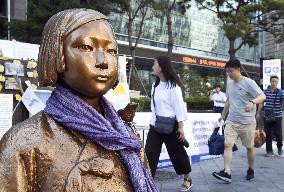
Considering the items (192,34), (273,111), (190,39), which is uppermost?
(192,34)

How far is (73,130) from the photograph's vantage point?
1376 mm

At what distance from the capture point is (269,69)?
50.1ft

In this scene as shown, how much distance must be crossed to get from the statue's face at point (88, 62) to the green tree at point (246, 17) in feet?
71.5

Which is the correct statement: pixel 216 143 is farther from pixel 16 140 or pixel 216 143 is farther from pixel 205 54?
pixel 205 54

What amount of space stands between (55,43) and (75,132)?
0.92 feet

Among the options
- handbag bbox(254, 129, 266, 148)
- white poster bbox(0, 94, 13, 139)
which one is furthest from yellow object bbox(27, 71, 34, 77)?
handbag bbox(254, 129, 266, 148)

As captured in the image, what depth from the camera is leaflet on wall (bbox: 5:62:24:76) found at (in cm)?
625

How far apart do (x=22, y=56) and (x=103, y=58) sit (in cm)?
565

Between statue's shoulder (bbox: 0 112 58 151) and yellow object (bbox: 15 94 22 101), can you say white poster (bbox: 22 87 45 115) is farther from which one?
statue's shoulder (bbox: 0 112 58 151)

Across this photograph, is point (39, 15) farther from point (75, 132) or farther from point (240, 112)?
point (75, 132)

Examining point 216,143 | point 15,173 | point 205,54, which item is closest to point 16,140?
point 15,173

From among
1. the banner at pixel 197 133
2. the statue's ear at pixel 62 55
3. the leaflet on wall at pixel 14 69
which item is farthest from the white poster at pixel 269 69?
the statue's ear at pixel 62 55

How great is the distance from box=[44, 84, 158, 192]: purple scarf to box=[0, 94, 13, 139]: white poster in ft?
15.6

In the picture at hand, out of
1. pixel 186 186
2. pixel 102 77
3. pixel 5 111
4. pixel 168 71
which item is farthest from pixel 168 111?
Answer: pixel 102 77
